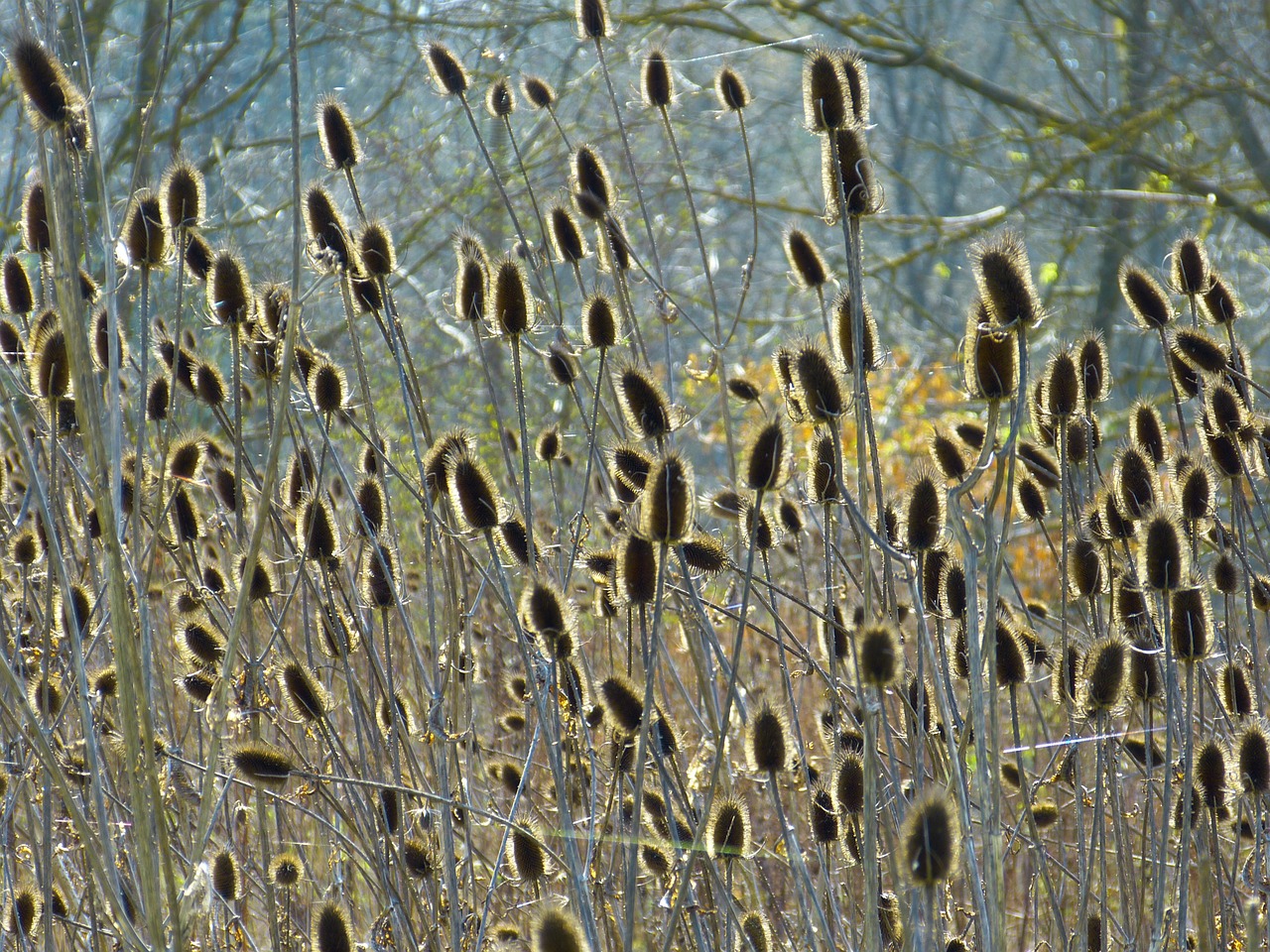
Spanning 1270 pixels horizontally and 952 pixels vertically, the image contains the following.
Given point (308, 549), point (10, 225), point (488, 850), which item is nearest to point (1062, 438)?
point (308, 549)

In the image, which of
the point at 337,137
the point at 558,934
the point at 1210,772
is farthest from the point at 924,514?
the point at 337,137

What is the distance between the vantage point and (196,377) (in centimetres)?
299

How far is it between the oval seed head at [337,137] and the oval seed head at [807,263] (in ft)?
3.43

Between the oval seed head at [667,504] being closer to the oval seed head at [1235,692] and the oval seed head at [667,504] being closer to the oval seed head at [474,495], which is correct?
the oval seed head at [474,495]

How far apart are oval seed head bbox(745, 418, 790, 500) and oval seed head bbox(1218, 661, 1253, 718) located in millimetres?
1071

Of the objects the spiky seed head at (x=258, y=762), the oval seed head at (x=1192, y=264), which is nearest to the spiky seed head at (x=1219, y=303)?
the oval seed head at (x=1192, y=264)

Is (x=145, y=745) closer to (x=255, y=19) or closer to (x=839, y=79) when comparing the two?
(x=839, y=79)

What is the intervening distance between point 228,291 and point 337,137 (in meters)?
0.62

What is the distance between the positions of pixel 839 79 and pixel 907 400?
8437 mm

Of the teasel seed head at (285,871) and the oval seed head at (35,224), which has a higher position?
the oval seed head at (35,224)

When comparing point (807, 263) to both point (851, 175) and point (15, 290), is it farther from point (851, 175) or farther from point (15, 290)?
point (15, 290)

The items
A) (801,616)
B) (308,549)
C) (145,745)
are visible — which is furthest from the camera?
(801,616)

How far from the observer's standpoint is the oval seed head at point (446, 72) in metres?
3.48

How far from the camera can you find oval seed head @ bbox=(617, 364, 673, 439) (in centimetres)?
241
